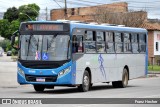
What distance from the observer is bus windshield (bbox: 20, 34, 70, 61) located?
22.7 meters

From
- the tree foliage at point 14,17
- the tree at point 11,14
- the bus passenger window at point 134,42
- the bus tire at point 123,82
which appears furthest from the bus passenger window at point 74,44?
the tree at point 11,14

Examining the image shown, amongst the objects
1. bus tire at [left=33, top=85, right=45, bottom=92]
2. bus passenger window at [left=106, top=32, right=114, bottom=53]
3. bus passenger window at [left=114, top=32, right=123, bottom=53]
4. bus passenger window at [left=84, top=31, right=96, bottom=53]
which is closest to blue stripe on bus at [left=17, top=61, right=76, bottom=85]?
bus tire at [left=33, top=85, right=45, bottom=92]

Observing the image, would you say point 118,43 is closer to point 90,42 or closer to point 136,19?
point 90,42

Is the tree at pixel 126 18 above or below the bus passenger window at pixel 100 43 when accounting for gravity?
above

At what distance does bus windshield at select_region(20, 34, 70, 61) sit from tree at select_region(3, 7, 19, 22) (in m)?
99.0

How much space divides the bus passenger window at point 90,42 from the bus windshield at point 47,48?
156 centimetres

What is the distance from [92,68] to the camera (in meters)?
24.8

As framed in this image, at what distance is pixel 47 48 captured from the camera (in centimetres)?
2267

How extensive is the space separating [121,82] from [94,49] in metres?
4.05

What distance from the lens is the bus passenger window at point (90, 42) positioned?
2421 cm

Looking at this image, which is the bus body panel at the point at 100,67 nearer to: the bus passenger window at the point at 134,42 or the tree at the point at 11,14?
the bus passenger window at the point at 134,42

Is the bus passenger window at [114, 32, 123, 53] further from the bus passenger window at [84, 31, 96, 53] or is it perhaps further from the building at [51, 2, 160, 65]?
the building at [51, 2, 160, 65]

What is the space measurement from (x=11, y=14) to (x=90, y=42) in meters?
Result: 101

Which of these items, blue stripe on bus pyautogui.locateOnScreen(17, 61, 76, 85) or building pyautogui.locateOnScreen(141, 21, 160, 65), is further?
building pyautogui.locateOnScreen(141, 21, 160, 65)
